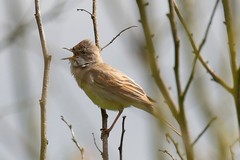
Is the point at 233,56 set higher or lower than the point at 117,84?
lower

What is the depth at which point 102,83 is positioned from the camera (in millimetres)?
8359

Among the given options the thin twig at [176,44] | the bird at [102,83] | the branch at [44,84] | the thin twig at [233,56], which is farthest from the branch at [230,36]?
the bird at [102,83]

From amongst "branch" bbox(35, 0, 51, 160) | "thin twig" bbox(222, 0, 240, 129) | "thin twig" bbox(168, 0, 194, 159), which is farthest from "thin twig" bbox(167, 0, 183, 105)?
"branch" bbox(35, 0, 51, 160)

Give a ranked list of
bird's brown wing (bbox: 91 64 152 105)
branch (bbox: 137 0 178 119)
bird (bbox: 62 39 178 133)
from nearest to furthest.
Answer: branch (bbox: 137 0 178 119), bird (bbox: 62 39 178 133), bird's brown wing (bbox: 91 64 152 105)

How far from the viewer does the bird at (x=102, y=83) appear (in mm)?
7992

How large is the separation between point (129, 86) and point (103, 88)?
43cm

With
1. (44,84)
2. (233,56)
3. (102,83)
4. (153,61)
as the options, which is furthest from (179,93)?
(102,83)

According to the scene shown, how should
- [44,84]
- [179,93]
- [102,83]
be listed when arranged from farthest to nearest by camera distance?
[102,83]
[44,84]
[179,93]

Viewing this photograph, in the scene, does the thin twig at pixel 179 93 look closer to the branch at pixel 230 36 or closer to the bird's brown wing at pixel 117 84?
the branch at pixel 230 36

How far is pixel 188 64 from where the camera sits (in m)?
3.74

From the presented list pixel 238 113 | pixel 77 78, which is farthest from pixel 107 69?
pixel 238 113

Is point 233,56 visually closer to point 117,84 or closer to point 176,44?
→ point 176,44

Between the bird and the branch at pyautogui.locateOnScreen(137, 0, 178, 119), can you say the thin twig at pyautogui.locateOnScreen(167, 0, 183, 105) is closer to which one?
the branch at pyautogui.locateOnScreen(137, 0, 178, 119)

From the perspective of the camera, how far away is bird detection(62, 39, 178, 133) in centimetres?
799
